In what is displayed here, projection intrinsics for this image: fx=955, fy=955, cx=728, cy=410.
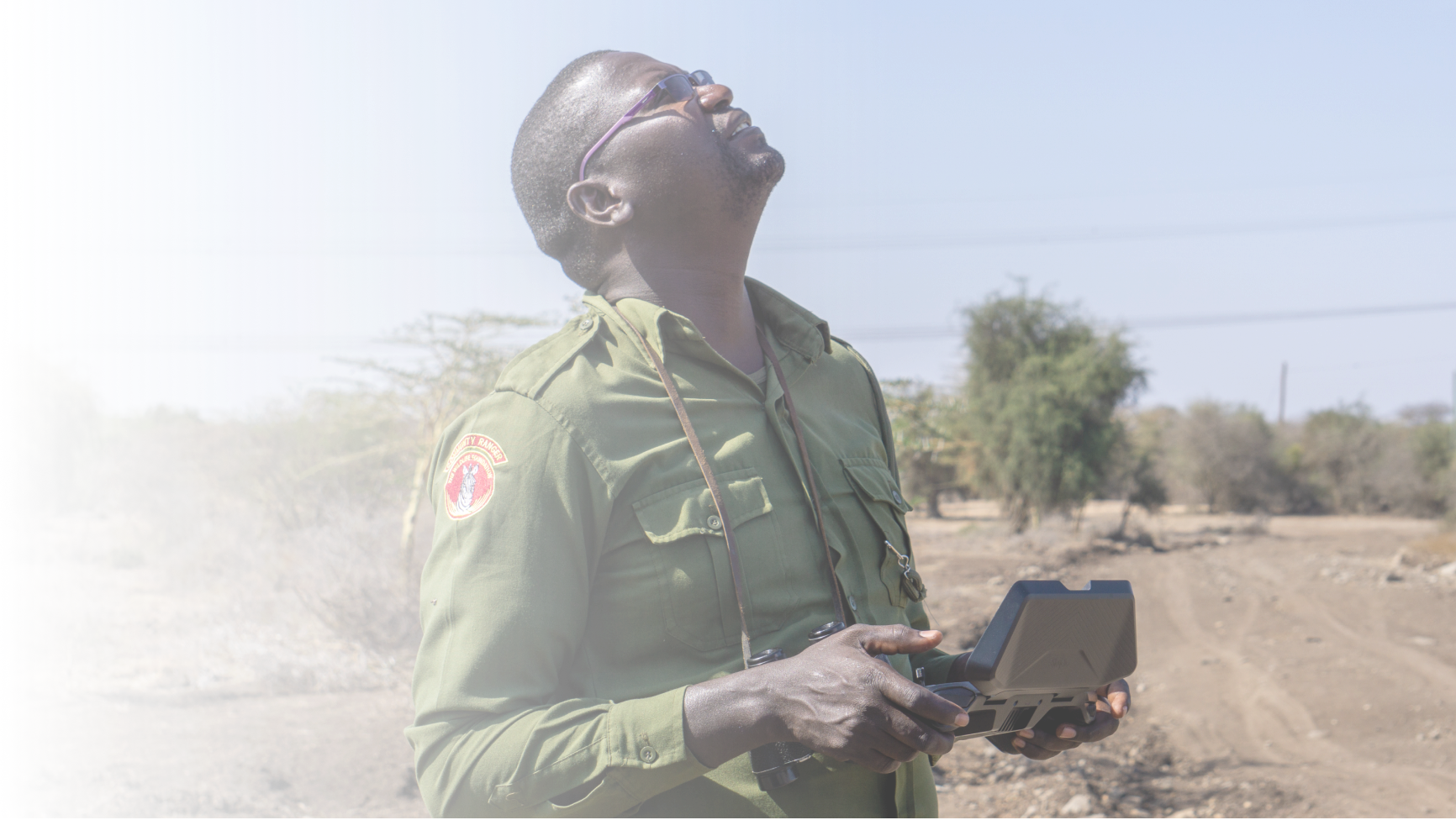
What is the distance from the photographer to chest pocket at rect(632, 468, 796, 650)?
55.1 inches

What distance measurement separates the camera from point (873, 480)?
1.69 metres

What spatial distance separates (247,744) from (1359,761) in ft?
26.5

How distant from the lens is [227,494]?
497 inches

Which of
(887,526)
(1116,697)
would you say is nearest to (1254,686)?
(1116,697)

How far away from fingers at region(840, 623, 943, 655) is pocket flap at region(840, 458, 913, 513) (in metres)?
0.46

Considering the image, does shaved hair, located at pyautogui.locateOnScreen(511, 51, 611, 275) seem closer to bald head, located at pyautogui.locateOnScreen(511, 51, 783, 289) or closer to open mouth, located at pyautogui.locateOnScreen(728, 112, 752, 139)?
bald head, located at pyautogui.locateOnScreen(511, 51, 783, 289)

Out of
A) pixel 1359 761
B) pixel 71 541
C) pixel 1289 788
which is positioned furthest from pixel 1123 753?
pixel 71 541

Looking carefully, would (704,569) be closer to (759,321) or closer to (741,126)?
(759,321)

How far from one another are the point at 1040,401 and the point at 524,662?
22.2m

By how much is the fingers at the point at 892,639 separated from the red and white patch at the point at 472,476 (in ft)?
1.81

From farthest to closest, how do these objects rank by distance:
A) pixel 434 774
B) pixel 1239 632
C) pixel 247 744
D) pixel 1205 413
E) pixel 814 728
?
pixel 1205 413, pixel 1239 632, pixel 247 744, pixel 434 774, pixel 814 728

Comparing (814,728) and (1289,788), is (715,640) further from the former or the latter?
(1289,788)

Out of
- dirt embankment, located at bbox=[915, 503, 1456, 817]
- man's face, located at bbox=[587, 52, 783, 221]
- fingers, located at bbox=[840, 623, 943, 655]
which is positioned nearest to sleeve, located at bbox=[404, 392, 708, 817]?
fingers, located at bbox=[840, 623, 943, 655]

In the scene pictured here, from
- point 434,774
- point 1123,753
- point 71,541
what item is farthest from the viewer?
point 71,541
